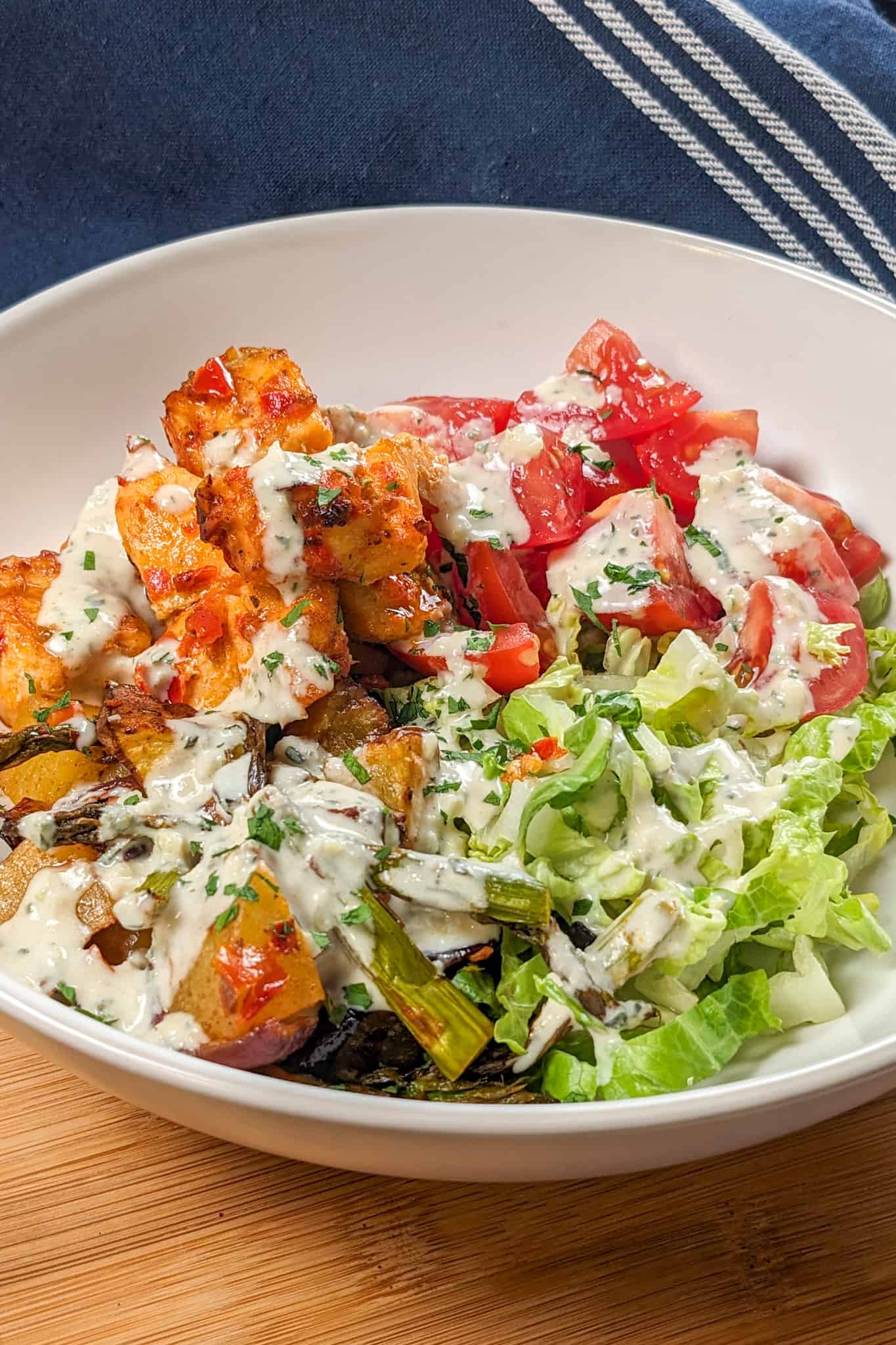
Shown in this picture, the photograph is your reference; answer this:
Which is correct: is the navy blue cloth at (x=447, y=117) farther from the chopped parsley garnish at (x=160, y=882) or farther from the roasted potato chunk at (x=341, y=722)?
the chopped parsley garnish at (x=160, y=882)

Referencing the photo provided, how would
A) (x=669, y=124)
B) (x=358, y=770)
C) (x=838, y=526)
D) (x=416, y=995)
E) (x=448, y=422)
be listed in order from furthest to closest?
(x=669, y=124), (x=448, y=422), (x=838, y=526), (x=358, y=770), (x=416, y=995)

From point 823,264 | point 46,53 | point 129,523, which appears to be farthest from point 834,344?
point 46,53

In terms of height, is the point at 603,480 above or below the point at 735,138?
below

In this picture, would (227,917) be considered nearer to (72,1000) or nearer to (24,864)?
(72,1000)

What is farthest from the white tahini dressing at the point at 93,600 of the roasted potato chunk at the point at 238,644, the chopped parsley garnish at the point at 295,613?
the chopped parsley garnish at the point at 295,613

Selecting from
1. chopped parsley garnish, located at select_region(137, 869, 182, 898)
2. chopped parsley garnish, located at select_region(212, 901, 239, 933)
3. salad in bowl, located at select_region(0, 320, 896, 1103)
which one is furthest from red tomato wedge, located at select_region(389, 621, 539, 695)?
chopped parsley garnish, located at select_region(212, 901, 239, 933)

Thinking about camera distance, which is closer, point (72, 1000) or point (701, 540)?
point (72, 1000)

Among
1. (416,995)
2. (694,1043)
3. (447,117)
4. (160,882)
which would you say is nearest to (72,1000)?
(160,882)

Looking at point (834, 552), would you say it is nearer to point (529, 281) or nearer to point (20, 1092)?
point (529, 281)
